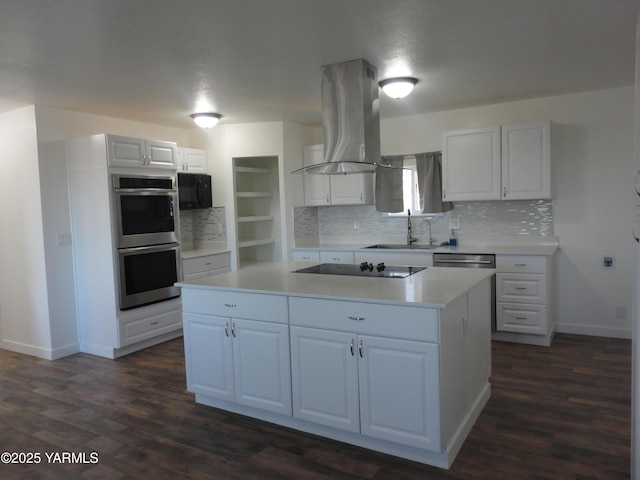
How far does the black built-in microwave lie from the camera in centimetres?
528

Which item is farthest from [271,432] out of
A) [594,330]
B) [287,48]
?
[594,330]

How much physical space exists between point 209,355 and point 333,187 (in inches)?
114

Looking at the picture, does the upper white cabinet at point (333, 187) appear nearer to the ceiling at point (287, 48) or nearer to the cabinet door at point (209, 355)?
the ceiling at point (287, 48)

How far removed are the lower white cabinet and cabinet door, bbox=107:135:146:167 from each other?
2.61 metres

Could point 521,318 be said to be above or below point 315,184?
below

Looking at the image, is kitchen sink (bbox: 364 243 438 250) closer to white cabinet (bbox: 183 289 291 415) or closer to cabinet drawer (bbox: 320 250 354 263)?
cabinet drawer (bbox: 320 250 354 263)

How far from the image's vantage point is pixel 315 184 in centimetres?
561

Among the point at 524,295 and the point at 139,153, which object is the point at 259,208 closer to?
the point at 139,153

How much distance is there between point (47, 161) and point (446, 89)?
3.67 meters

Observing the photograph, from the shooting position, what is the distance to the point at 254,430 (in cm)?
286

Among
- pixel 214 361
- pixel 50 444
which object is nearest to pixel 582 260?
pixel 214 361

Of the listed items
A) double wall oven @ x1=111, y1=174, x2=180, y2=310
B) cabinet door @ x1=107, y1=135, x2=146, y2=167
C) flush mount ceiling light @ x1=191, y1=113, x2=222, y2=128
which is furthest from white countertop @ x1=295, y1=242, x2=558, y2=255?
cabinet door @ x1=107, y1=135, x2=146, y2=167

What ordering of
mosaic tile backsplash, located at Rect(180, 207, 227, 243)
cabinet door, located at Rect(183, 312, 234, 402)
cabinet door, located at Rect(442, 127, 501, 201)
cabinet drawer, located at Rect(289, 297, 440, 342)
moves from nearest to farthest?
cabinet drawer, located at Rect(289, 297, 440, 342)
cabinet door, located at Rect(183, 312, 234, 402)
cabinet door, located at Rect(442, 127, 501, 201)
mosaic tile backsplash, located at Rect(180, 207, 227, 243)

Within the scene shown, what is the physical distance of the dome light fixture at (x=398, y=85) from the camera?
11.9 feet
